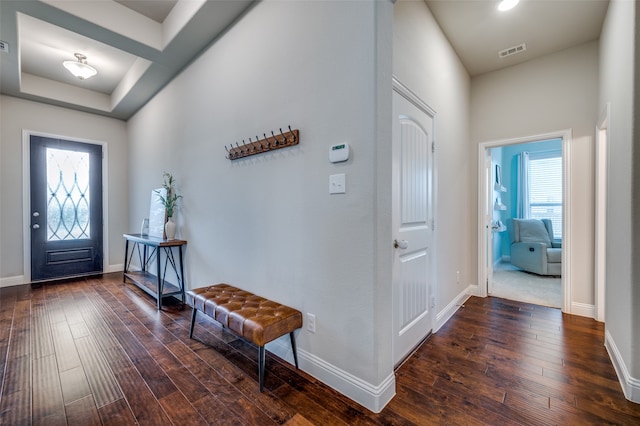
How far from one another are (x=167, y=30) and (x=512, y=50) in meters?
3.83

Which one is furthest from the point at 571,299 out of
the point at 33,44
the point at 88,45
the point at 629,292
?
the point at 33,44

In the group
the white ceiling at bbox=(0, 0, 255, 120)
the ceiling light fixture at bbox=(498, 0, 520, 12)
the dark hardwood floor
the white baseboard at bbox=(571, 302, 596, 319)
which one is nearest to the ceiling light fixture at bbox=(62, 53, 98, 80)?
the white ceiling at bbox=(0, 0, 255, 120)

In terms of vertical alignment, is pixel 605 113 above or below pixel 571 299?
above

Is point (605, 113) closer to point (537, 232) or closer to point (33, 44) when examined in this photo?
point (537, 232)

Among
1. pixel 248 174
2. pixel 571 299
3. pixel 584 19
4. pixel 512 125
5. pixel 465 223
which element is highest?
pixel 584 19

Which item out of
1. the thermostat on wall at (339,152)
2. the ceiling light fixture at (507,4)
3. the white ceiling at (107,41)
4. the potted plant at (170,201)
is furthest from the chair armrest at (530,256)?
the potted plant at (170,201)

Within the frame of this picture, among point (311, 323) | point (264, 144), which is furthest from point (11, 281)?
point (311, 323)

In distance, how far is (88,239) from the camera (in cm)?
467

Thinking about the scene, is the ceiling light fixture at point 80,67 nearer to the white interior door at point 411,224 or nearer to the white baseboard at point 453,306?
the white interior door at point 411,224

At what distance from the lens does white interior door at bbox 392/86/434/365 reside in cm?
196

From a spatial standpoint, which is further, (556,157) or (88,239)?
(556,157)

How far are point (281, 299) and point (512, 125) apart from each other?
3.49 meters

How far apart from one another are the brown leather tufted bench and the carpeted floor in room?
3151 millimetres

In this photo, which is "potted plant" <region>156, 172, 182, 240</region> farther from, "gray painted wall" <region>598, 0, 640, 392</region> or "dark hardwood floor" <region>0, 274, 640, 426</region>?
"gray painted wall" <region>598, 0, 640, 392</region>
